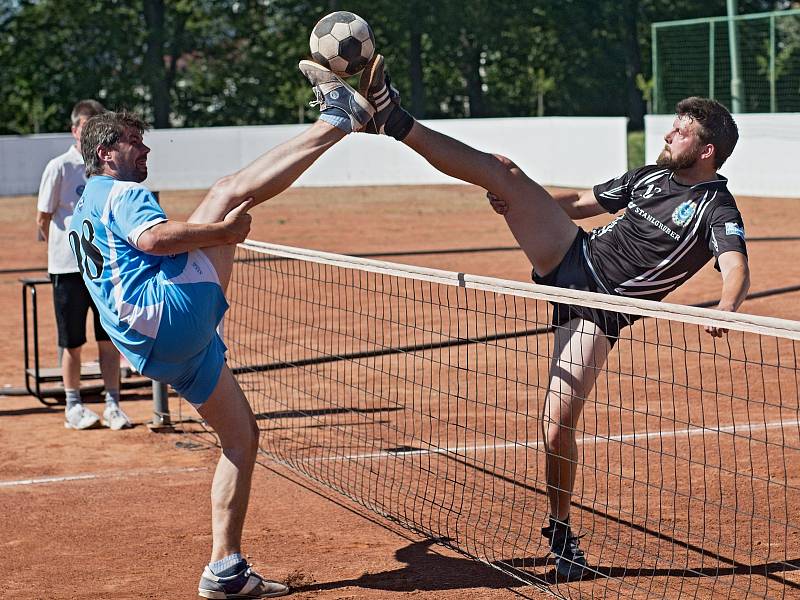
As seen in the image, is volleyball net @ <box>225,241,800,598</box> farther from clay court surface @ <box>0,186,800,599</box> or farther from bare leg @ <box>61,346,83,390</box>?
bare leg @ <box>61,346,83,390</box>

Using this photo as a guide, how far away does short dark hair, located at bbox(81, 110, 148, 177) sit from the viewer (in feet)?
17.2

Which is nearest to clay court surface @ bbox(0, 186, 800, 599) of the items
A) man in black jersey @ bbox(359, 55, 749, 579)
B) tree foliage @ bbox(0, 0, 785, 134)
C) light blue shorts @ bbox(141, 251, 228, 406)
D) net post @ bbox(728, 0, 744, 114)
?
man in black jersey @ bbox(359, 55, 749, 579)

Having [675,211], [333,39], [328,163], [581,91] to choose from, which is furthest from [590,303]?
[581,91]

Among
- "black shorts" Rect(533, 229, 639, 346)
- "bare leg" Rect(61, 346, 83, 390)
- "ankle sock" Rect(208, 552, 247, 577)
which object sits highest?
"black shorts" Rect(533, 229, 639, 346)

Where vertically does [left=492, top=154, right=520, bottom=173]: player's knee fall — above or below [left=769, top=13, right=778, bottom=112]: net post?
below

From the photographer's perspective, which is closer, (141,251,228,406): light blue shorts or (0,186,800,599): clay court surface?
(141,251,228,406): light blue shorts

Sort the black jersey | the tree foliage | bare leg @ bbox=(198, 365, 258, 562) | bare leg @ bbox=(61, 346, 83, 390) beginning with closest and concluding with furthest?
bare leg @ bbox=(198, 365, 258, 562) → the black jersey → bare leg @ bbox=(61, 346, 83, 390) → the tree foliage

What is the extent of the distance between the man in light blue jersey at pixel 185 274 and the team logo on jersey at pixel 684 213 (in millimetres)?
1615

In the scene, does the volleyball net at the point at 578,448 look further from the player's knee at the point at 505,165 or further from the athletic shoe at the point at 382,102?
the athletic shoe at the point at 382,102

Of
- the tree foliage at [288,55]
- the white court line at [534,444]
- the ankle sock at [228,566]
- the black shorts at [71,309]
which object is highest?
the tree foliage at [288,55]

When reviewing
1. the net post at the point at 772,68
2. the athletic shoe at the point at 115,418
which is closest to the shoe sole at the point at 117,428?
the athletic shoe at the point at 115,418

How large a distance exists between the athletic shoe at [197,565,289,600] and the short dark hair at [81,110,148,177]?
1897 millimetres

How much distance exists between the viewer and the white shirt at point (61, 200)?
885cm

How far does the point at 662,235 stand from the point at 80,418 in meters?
5.10
